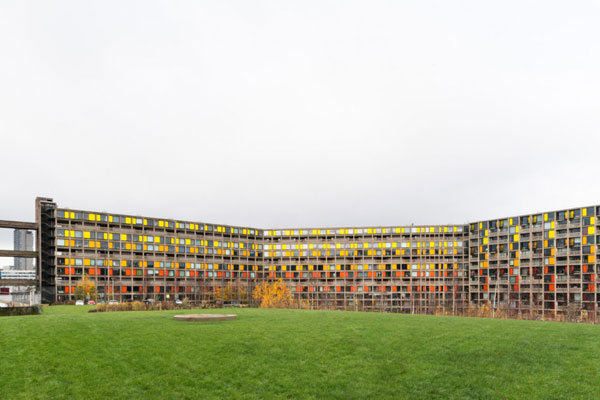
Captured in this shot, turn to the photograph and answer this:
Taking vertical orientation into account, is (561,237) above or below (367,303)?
above

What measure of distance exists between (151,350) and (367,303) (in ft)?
481

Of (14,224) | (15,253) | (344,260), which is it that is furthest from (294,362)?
(344,260)

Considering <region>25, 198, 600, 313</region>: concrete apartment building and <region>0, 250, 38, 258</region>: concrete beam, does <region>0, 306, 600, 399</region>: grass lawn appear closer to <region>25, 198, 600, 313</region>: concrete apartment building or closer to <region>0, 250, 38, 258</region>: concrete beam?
<region>0, 250, 38, 258</region>: concrete beam

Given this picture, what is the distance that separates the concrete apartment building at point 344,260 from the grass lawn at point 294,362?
108 m

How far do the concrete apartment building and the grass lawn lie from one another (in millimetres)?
108289

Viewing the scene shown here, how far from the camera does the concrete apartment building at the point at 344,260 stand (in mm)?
127312

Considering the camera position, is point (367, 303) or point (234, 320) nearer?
point (234, 320)

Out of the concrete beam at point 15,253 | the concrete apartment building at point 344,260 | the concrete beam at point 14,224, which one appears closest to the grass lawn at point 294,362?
the concrete beam at point 14,224

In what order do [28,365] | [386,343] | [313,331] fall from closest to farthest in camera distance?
[28,365], [386,343], [313,331]

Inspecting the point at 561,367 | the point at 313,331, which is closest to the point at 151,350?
the point at 313,331

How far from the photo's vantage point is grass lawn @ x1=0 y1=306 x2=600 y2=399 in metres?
18.6

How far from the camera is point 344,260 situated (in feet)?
555

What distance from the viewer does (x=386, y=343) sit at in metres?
26.2

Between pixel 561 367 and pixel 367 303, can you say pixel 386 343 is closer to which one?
pixel 561 367
